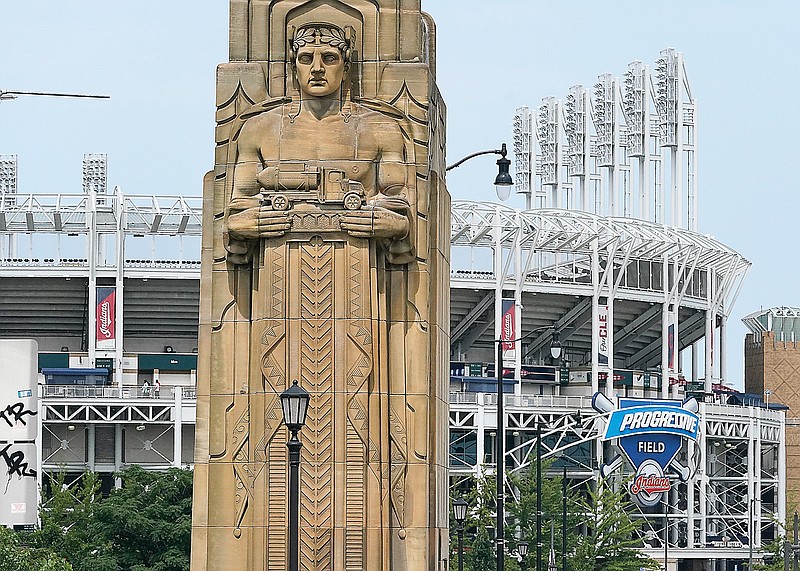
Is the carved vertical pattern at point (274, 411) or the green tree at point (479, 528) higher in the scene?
the carved vertical pattern at point (274, 411)

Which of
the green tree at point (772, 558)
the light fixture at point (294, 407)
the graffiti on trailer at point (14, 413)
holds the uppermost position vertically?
the light fixture at point (294, 407)

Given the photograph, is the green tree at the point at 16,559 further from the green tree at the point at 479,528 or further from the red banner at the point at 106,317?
the red banner at the point at 106,317

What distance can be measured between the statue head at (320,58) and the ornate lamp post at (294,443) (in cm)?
628

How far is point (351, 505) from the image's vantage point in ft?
107

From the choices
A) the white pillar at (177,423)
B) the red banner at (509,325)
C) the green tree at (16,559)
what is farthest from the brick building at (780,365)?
the green tree at (16,559)

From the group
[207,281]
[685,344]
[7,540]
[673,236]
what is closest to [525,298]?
[673,236]

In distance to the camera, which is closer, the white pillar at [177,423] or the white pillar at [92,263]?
the white pillar at [177,423]

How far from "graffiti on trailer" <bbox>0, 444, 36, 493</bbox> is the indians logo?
91.4 meters

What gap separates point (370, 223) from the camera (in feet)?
107

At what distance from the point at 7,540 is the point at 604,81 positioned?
97.2m

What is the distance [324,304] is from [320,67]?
13.2 feet

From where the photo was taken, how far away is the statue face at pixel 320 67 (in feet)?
109

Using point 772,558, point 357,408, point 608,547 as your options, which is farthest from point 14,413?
point 772,558

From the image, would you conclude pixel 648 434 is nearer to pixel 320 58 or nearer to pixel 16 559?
pixel 16 559
